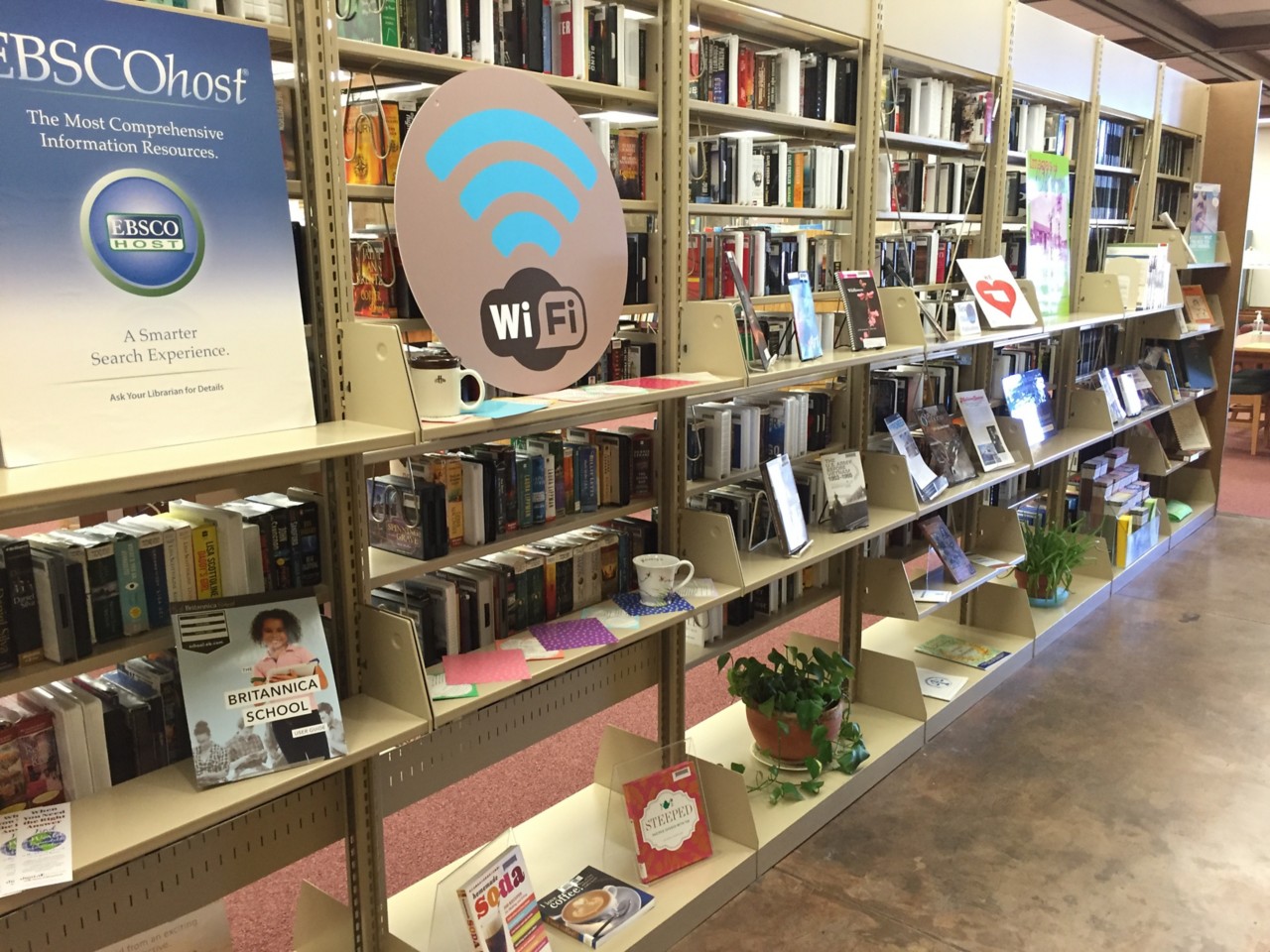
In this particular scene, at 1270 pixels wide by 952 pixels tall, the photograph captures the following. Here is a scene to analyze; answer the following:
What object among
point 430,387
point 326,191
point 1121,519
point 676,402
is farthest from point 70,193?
point 1121,519

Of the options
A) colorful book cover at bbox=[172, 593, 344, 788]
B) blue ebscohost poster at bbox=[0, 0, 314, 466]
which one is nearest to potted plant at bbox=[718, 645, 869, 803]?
colorful book cover at bbox=[172, 593, 344, 788]

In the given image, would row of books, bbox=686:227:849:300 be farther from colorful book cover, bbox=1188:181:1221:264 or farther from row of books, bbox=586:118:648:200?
colorful book cover, bbox=1188:181:1221:264

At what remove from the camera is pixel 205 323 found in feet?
5.68

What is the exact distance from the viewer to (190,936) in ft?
6.30

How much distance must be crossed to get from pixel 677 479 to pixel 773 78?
1.22 meters

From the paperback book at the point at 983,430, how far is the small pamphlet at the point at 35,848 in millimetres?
3120

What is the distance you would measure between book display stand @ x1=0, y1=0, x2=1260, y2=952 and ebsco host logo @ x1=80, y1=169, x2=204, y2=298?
0.25m

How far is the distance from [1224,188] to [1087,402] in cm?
211

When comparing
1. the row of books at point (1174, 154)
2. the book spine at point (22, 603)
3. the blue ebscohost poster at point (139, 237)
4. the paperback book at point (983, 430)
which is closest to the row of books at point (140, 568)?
the book spine at point (22, 603)

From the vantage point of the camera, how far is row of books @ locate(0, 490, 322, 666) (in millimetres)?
1638

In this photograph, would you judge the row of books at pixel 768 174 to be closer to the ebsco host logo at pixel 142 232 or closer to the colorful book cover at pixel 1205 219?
the ebsco host logo at pixel 142 232

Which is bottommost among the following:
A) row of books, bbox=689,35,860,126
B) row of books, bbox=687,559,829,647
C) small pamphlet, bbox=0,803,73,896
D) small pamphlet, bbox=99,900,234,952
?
small pamphlet, bbox=99,900,234,952

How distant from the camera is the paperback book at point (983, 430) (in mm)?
3811

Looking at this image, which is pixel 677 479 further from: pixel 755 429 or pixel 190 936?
pixel 190 936
